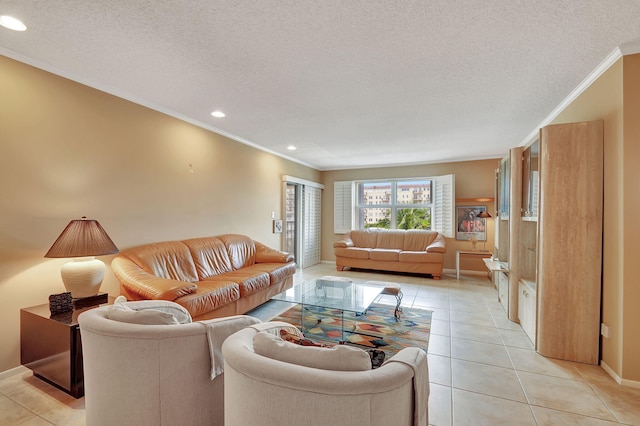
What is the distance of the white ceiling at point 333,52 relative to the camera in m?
1.74

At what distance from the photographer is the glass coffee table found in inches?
118

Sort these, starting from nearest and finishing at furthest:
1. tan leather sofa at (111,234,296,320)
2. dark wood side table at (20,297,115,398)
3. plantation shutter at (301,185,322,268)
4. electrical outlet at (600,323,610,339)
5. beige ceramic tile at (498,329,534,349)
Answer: dark wood side table at (20,297,115,398)
electrical outlet at (600,323,610,339)
tan leather sofa at (111,234,296,320)
beige ceramic tile at (498,329,534,349)
plantation shutter at (301,185,322,268)

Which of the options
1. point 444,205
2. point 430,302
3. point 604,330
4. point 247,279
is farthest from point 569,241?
point 444,205

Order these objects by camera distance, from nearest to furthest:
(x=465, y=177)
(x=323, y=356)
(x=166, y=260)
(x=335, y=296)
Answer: (x=323, y=356) < (x=166, y=260) < (x=335, y=296) < (x=465, y=177)

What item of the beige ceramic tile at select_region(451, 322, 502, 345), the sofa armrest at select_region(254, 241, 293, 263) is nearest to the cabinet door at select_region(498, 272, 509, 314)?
the beige ceramic tile at select_region(451, 322, 502, 345)

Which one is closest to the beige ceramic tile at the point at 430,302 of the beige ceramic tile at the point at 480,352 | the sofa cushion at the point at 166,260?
the beige ceramic tile at the point at 480,352

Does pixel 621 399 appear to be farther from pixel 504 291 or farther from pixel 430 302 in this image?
pixel 430 302

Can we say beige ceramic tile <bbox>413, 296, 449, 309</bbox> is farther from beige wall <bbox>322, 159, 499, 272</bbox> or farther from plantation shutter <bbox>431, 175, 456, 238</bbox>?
plantation shutter <bbox>431, 175, 456, 238</bbox>

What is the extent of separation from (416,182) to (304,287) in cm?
428

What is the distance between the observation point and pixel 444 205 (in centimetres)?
629

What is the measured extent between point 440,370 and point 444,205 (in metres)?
4.54

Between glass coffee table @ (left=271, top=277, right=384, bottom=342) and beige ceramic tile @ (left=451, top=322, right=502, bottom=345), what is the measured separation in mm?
914

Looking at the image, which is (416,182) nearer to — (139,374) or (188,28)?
(188,28)

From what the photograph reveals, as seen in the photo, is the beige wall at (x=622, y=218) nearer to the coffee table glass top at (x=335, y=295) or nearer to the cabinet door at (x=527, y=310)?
the cabinet door at (x=527, y=310)
